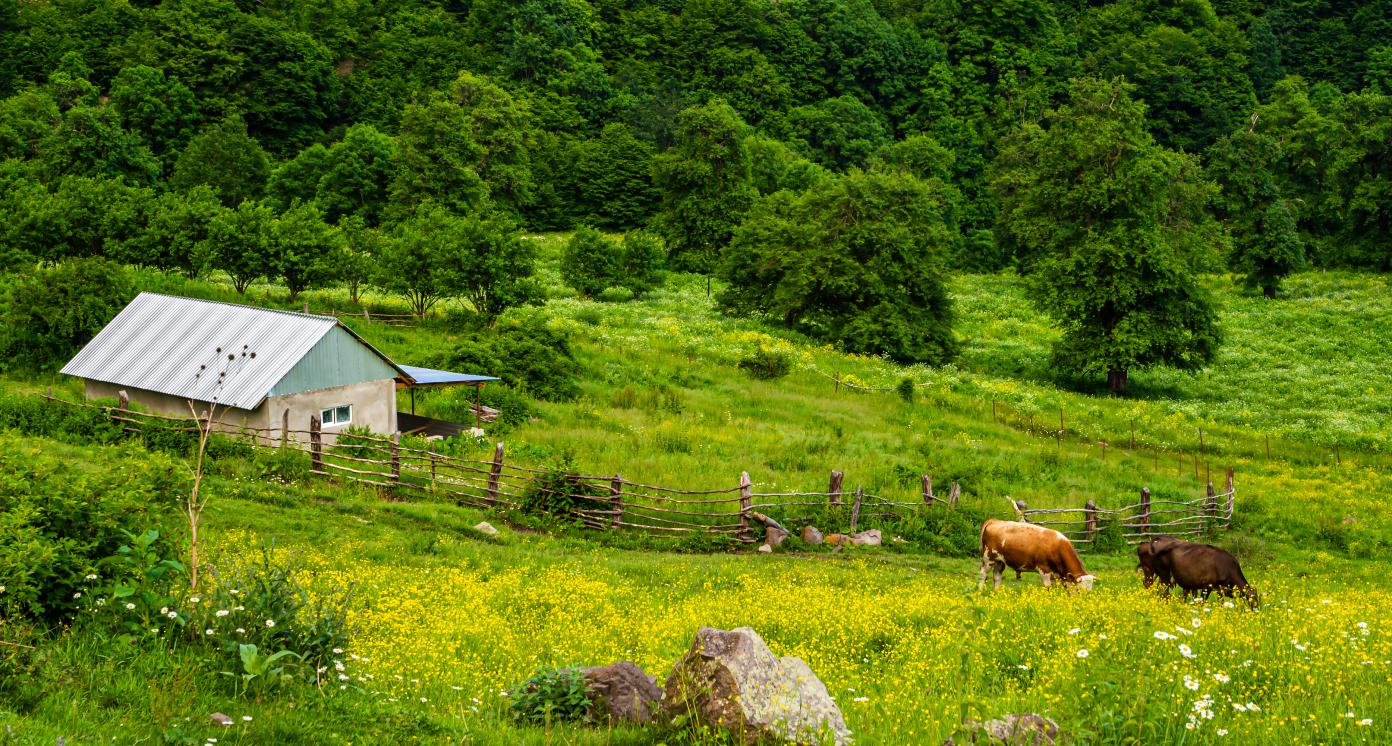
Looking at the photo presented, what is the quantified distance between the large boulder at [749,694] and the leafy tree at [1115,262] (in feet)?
151

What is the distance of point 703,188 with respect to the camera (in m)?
83.3

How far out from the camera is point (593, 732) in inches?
357

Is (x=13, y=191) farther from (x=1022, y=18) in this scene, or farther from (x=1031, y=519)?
(x=1022, y=18)

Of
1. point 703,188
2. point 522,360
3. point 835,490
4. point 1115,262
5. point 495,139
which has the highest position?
point 495,139

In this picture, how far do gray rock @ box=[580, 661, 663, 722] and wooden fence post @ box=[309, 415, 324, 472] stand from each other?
1944 cm

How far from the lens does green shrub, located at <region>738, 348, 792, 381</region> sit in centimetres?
4722

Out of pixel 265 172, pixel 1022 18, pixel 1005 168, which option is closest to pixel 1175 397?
pixel 1005 168

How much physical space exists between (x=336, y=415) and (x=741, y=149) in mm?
58956

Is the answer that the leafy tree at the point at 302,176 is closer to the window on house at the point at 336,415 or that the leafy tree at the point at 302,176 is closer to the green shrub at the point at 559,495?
the window on house at the point at 336,415

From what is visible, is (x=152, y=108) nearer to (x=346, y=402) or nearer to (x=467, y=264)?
(x=467, y=264)

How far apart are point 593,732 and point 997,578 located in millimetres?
12293

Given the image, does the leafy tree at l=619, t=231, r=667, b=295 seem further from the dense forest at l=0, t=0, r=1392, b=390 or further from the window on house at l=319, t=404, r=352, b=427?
the window on house at l=319, t=404, r=352, b=427

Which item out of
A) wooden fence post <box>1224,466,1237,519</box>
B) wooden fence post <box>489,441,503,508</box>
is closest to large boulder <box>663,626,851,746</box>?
wooden fence post <box>489,441,503,508</box>

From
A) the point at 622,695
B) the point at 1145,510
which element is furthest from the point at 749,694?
the point at 1145,510
